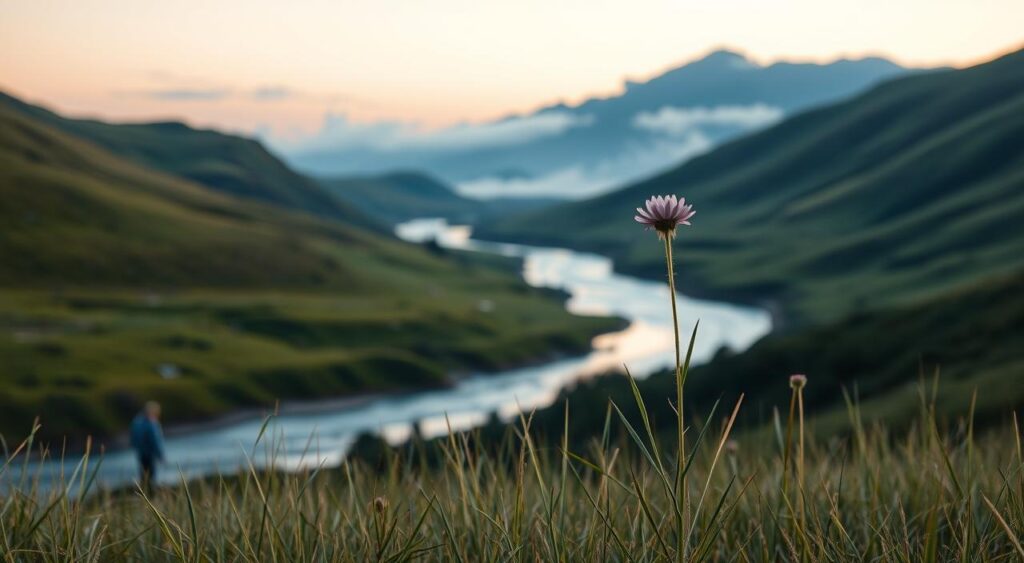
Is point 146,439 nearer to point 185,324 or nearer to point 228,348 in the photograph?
point 228,348

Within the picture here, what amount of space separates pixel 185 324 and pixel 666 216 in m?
147

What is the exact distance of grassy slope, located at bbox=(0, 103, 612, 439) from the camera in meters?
112

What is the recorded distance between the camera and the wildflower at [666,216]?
13.7 feet

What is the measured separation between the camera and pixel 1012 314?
70.4m

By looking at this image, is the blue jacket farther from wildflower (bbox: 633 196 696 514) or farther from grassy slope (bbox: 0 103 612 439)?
grassy slope (bbox: 0 103 612 439)

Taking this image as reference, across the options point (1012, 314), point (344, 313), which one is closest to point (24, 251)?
point (344, 313)

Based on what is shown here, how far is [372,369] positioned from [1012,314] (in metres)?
83.1

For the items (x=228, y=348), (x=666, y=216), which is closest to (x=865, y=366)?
(x=666, y=216)

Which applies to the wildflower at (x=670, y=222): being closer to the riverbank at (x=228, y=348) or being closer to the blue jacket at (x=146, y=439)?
the blue jacket at (x=146, y=439)

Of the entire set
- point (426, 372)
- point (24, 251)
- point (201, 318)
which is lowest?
point (426, 372)

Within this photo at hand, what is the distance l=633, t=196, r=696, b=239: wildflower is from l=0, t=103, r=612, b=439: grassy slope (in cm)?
9336

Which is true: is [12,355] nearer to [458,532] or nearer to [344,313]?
[344,313]

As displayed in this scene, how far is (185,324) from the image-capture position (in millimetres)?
144000

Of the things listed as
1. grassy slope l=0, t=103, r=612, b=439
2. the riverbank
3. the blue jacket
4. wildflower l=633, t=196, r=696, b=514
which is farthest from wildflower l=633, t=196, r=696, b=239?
the riverbank
